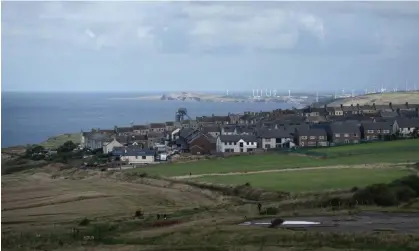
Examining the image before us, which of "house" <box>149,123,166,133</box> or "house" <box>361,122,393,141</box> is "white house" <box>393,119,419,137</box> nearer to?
"house" <box>361,122,393,141</box>

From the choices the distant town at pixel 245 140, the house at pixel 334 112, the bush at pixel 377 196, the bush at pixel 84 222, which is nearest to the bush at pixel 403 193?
the bush at pixel 377 196

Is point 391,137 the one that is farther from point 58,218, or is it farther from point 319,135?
point 58,218

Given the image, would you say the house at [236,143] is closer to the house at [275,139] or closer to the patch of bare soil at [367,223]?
the house at [275,139]

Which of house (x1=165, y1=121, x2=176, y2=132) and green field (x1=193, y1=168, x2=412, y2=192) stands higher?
house (x1=165, y1=121, x2=176, y2=132)

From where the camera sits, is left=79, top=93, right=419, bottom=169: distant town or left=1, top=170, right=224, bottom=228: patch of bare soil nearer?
left=1, top=170, right=224, bottom=228: patch of bare soil

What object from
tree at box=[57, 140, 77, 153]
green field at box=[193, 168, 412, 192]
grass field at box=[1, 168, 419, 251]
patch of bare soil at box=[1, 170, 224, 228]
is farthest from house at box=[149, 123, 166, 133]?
green field at box=[193, 168, 412, 192]

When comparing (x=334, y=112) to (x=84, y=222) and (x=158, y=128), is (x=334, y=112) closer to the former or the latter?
(x=158, y=128)
